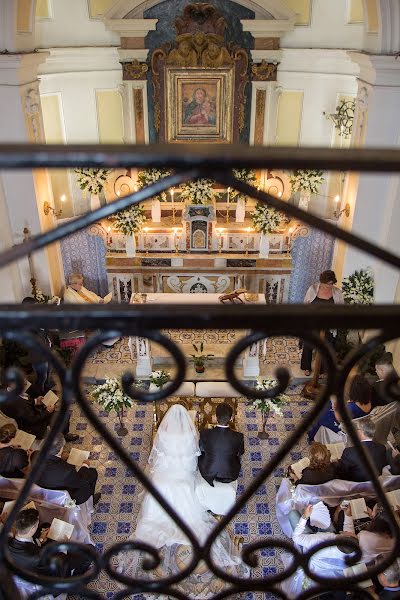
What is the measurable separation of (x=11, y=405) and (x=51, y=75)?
22.7 feet

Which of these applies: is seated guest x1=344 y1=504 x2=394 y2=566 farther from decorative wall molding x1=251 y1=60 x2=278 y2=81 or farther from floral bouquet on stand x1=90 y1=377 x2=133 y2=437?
decorative wall molding x1=251 y1=60 x2=278 y2=81

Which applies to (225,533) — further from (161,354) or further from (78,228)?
(78,228)

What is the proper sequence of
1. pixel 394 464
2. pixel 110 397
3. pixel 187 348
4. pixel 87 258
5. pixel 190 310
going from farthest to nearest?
pixel 87 258, pixel 187 348, pixel 110 397, pixel 394 464, pixel 190 310

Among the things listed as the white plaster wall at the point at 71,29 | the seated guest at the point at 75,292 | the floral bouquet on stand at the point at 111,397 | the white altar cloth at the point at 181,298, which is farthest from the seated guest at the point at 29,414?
the white plaster wall at the point at 71,29

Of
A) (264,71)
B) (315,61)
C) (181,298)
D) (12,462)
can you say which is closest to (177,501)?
(12,462)

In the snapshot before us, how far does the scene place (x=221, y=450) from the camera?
6.30 metres

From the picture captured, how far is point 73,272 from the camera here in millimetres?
11266

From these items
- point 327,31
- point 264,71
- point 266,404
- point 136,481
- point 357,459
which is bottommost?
point 136,481

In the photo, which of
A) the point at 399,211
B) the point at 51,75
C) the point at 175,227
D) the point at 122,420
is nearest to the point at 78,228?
the point at 122,420

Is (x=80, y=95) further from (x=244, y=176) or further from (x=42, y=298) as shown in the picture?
(x=42, y=298)

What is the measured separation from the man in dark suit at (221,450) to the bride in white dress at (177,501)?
8.1 inches

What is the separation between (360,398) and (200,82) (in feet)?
23.8

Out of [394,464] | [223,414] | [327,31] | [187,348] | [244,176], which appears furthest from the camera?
[327,31]

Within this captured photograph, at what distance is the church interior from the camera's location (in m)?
7.30
